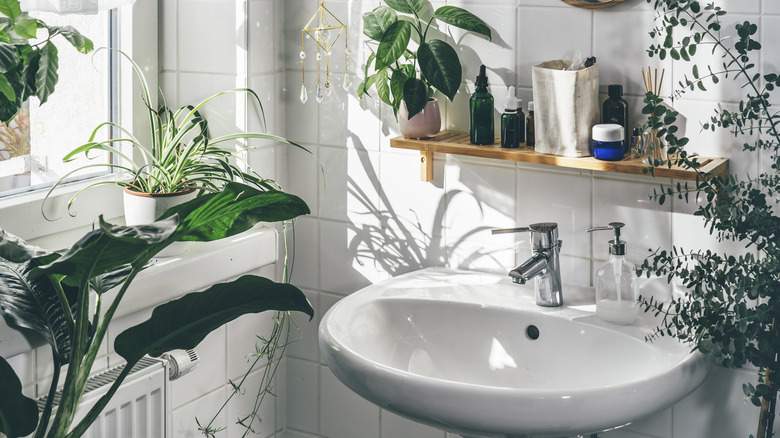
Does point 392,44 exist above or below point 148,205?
above

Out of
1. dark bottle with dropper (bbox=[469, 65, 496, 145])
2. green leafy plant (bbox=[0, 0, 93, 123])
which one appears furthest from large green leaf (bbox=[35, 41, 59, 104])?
dark bottle with dropper (bbox=[469, 65, 496, 145])

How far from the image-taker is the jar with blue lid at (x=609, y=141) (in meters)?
1.49

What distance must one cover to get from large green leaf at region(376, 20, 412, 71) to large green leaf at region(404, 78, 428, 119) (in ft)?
0.19

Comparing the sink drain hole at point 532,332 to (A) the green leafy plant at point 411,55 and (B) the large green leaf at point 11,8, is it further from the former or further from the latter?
(B) the large green leaf at point 11,8

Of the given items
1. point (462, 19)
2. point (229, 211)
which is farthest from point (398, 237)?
point (229, 211)

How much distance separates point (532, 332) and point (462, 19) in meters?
0.63

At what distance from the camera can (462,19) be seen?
65.9 inches

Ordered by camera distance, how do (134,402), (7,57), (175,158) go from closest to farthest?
1. (7,57)
2. (134,402)
3. (175,158)

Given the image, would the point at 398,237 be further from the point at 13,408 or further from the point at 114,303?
the point at 13,408

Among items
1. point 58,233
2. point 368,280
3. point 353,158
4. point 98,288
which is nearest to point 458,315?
point 368,280

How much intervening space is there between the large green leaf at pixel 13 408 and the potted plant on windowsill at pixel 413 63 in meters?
0.87

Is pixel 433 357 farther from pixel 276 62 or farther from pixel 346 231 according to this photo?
pixel 276 62

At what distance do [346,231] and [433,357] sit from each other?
1.40ft

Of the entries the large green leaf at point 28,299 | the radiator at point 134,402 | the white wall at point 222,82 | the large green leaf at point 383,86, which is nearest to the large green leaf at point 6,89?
the large green leaf at point 28,299
